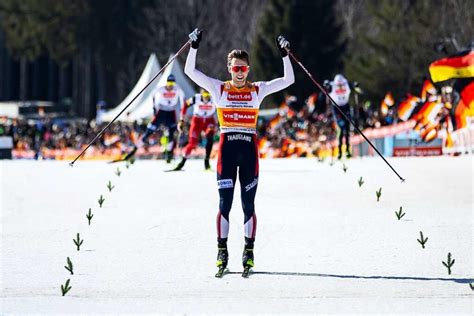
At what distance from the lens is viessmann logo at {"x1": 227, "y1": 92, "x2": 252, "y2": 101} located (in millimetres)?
10461

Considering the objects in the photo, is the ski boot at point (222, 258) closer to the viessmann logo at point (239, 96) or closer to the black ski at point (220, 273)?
the black ski at point (220, 273)

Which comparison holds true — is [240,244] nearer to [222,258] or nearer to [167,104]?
[222,258]

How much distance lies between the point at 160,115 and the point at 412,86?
115 feet

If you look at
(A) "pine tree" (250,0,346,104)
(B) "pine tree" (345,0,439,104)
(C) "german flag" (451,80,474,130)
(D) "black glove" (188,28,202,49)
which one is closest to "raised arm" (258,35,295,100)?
(D) "black glove" (188,28,202,49)

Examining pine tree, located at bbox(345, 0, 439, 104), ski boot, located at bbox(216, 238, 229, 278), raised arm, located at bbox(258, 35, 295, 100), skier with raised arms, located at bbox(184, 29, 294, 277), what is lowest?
ski boot, located at bbox(216, 238, 229, 278)

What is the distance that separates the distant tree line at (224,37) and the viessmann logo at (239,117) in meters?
38.6

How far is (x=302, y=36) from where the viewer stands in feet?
197

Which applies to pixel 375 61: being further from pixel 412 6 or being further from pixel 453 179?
pixel 453 179

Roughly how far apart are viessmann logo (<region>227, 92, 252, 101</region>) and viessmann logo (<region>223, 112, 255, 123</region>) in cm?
12

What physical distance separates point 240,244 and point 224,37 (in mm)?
56665

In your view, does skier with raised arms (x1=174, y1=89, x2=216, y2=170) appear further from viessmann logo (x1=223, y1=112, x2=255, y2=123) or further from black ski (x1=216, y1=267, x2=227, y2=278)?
black ski (x1=216, y1=267, x2=227, y2=278)

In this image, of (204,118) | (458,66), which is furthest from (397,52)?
(204,118)

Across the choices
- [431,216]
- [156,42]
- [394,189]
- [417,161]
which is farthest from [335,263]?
[156,42]

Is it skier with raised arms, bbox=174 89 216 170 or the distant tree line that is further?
the distant tree line
